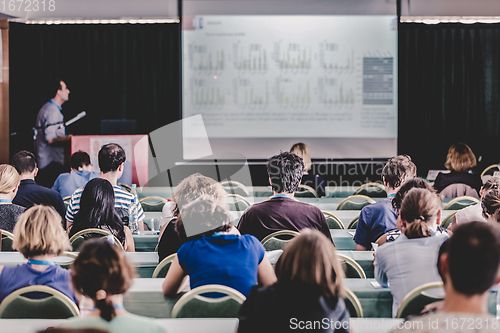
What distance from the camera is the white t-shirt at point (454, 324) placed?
1271mm

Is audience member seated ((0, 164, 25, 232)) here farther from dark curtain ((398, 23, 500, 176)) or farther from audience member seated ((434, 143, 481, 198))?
dark curtain ((398, 23, 500, 176))

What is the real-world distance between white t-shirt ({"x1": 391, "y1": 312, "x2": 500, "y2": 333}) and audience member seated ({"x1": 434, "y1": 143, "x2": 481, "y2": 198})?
13.5 ft

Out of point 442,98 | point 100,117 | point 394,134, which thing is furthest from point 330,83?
point 100,117

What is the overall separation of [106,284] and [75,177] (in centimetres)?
388

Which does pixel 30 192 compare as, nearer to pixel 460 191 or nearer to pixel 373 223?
pixel 373 223

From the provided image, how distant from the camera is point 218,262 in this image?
2.22 metres

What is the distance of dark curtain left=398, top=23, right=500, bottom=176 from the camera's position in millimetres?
8227

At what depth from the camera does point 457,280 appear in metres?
1.35

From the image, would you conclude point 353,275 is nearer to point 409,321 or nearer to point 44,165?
point 409,321

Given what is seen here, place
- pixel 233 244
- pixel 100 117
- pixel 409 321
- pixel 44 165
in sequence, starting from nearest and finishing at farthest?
pixel 409 321 < pixel 233 244 < pixel 44 165 < pixel 100 117

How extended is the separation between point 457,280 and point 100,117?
26.5ft

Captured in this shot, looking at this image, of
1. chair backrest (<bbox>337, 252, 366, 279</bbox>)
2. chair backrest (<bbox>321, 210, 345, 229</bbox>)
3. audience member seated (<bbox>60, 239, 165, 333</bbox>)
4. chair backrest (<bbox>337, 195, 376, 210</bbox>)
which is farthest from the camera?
chair backrest (<bbox>337, 195, 376, 210</bbox>)

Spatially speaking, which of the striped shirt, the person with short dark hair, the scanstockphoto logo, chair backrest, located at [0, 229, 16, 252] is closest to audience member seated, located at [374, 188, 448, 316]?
the striped shirt

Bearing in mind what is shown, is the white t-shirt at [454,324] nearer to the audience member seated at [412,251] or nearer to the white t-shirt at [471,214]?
the audience member seated at [412,251]
